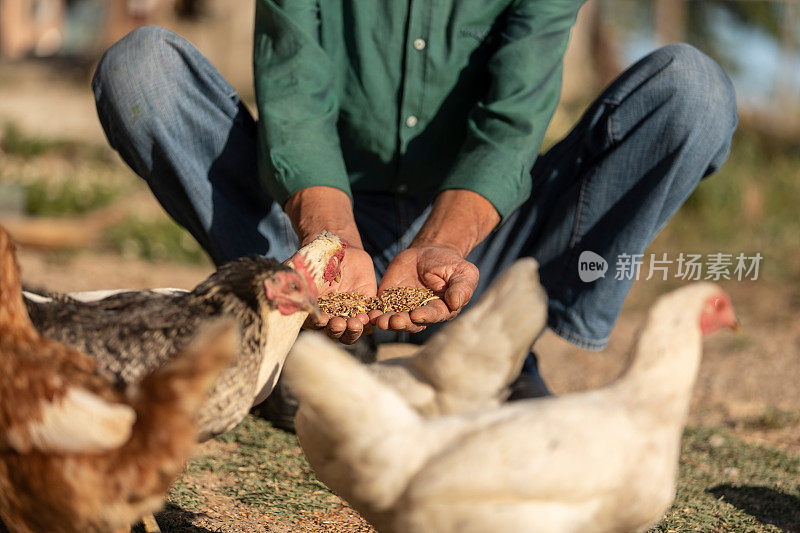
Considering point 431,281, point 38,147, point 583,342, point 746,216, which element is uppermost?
point 431,281

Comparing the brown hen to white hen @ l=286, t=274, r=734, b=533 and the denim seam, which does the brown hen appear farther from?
the denim seam

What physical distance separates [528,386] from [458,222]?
744 millimetres

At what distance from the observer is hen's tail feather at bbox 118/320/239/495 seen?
1.33m

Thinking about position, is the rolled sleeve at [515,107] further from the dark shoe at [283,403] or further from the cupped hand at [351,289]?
the dark shoe at [283,403]

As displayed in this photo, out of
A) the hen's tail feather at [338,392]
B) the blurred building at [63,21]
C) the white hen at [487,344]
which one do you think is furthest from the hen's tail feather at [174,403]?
the blurred building at [63,21]

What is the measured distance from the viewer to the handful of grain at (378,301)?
2.14 meters

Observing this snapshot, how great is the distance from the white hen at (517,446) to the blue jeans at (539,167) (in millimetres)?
1282

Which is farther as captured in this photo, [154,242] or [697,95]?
[154,242]

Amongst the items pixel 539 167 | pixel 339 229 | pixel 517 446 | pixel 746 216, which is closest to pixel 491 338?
pixel 517 446

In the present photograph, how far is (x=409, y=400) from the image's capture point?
160 centimetres

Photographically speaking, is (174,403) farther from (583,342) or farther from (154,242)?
(154,242)

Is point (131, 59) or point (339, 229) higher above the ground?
point (131, 59)

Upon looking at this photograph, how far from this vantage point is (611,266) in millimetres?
2848

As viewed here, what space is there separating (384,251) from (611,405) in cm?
166
